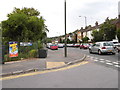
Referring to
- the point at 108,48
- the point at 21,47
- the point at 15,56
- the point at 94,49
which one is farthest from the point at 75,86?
the point at 94,49

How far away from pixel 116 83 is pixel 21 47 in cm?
1049

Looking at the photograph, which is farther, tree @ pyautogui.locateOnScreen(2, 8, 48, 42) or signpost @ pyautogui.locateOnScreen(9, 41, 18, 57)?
tree @ pyautogui.locateOnScreen(2, 8, 48, 42)

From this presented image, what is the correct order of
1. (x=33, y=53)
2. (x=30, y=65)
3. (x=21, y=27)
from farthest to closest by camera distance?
(x=21, y=27) → (x=33, y=53) → (x=30, y=65)

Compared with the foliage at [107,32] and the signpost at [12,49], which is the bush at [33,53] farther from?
the foliage at [107,32]

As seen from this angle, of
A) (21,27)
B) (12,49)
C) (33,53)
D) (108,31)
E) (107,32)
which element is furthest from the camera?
(107,32)

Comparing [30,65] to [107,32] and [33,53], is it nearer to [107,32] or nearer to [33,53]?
[33,53]

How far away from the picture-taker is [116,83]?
16.8 feet

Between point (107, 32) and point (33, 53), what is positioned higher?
point (107, 32)

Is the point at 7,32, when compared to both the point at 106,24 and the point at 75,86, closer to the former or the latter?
the point at 75,86

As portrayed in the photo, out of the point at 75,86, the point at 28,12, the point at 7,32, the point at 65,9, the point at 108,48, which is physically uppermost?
the point at 28,12

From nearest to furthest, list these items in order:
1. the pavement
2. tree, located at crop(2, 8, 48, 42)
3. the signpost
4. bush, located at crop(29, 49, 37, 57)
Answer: the pavement → the signpost → bush, located at crop(29, 49, 37, 57) → tree, located at crop(2, 8, 48, 42)

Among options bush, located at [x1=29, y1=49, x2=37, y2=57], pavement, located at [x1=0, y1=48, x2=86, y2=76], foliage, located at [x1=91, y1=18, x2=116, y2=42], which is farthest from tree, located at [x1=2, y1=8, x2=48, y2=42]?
foliage, located at [x1=91, y1=18, x2=116, y2=42]

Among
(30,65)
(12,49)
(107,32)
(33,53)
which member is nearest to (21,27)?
(33,53)

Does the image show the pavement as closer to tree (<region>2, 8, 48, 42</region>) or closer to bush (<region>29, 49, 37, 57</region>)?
bush (<region>29, 49, 37, 57</region>)
